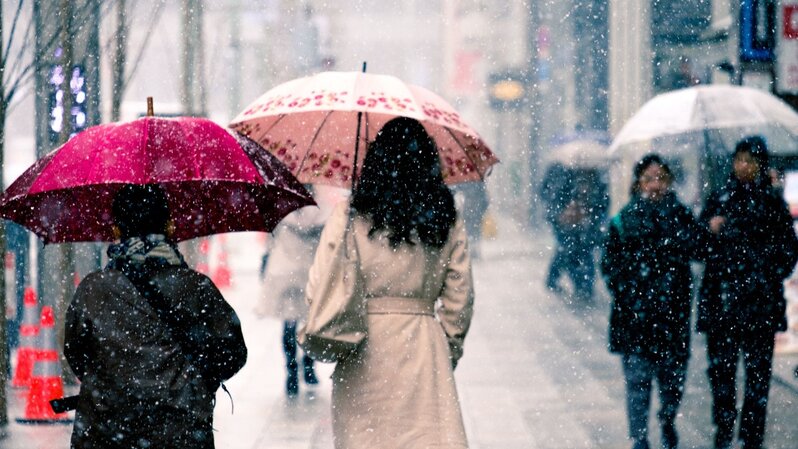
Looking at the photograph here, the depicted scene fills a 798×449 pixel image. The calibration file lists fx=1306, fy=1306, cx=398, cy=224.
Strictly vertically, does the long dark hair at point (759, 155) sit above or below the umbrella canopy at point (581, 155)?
above

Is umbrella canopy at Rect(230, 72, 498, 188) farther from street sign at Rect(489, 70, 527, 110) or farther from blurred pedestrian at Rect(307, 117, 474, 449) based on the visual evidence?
street sign at Rect(489, 70, 527, 110)

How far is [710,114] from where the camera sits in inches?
325

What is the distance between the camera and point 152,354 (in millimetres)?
3914

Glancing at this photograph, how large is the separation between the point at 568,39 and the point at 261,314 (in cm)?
2331

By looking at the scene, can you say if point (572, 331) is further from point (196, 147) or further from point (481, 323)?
point (196, 147)

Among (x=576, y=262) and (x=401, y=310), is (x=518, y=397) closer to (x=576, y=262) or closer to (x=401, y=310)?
(x=401, y=310)

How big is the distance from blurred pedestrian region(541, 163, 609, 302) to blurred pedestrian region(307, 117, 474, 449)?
457 inches

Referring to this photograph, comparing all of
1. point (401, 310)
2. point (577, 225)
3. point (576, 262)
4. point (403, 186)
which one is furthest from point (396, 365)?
point (577, 225)

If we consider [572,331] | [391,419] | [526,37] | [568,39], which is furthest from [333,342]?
[526,37]

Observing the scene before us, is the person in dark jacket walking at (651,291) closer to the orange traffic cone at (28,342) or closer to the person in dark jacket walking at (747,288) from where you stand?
the person in dark jacket walking at (747,288)

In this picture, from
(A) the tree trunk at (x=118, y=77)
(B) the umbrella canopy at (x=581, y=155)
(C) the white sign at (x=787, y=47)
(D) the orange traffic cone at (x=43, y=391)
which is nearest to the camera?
(D) the orange traffic cone at (x=43, y=391)

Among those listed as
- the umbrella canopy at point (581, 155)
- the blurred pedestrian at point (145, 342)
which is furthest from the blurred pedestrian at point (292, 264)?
the umbrella canopy at point (581, 155)

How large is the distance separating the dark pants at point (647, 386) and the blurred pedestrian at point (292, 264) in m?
2.77

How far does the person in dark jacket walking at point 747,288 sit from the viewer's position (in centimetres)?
711
